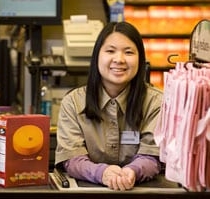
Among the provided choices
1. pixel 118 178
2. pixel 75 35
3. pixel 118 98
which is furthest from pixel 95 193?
pixel 75 35

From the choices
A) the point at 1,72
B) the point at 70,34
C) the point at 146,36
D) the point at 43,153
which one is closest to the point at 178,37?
the point at 146,36

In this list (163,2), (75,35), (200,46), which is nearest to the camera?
(200,46)

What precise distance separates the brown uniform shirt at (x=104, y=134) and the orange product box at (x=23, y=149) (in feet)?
1.00

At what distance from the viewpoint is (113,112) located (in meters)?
2.19

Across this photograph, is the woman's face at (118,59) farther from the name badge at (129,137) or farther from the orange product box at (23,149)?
the orange product box at (23,149)

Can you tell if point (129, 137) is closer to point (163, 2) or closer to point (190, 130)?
point (190, 130)

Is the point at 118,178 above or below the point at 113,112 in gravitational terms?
below

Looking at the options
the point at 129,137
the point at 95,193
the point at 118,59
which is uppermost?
the point at 118,59

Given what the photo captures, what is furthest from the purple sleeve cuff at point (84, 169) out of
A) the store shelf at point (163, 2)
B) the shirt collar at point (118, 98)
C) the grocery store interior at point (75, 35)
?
the store shelf at point (163, 2)

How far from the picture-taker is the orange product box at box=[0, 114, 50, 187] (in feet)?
5.79

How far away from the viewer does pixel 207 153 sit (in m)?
1.57

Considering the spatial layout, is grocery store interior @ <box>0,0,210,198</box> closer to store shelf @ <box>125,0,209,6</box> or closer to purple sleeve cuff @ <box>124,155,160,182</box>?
store shelf @ <box>125,0,209,6</box>

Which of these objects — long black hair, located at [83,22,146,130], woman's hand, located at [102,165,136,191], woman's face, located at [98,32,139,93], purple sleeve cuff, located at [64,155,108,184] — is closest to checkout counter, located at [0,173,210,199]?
woman's hand, located at [102,165,136,191]

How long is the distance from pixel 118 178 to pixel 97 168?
22 cm
